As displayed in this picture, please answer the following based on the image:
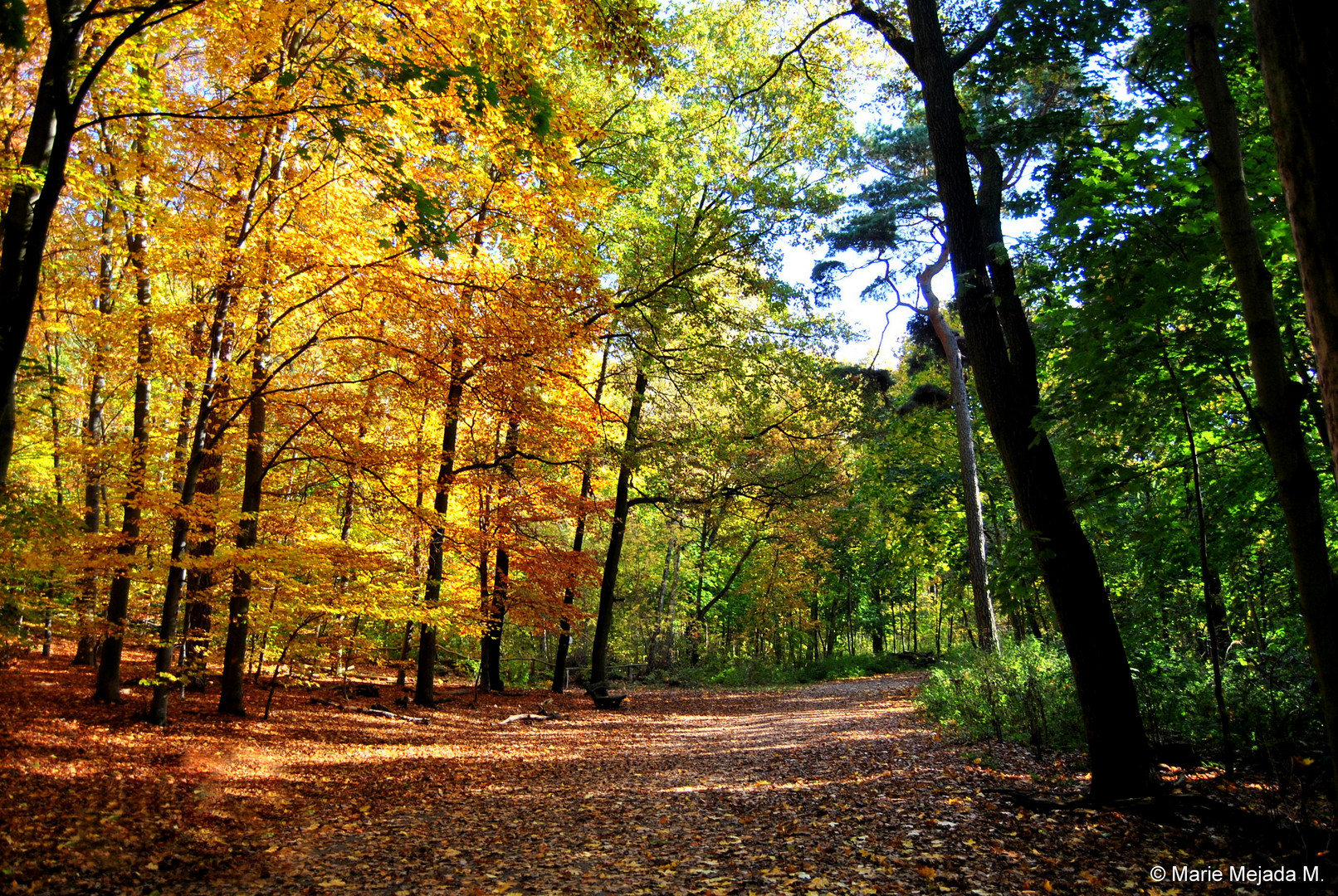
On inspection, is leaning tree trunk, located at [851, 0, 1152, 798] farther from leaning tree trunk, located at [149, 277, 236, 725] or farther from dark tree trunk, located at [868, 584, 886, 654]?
dark tree trunk, located at [868, 584, 886, 654]

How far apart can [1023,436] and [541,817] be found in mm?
5468

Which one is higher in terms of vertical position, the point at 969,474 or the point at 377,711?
the point at 969,474

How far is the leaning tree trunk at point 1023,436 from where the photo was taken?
201 inches

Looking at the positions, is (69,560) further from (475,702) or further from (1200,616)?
(1200,616)

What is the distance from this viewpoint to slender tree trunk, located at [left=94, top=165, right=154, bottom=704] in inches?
350

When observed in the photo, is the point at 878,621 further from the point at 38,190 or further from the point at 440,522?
the point at 38,190

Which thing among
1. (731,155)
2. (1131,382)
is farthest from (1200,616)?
(731,155)

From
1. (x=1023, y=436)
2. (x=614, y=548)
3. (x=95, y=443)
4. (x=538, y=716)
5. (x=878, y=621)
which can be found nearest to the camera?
(x=1023, y=436)

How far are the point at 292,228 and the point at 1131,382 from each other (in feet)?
30.9

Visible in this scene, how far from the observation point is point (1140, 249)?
443cm

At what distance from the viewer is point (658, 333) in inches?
503

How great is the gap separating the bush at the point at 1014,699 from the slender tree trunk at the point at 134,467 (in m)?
10.8

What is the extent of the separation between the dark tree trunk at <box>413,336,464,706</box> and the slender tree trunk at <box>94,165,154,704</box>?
3810mm

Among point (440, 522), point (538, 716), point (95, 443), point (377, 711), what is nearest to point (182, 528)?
point (95, 443)
